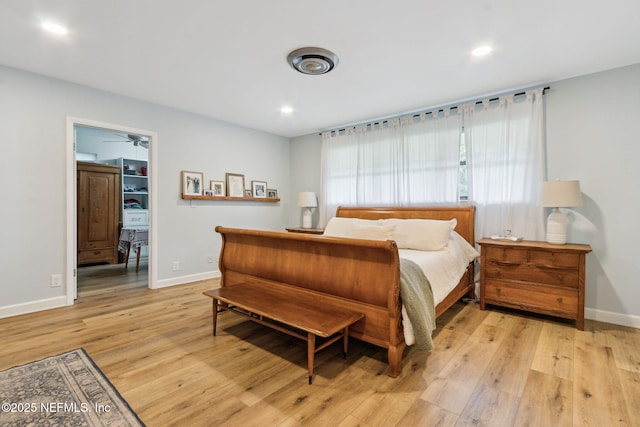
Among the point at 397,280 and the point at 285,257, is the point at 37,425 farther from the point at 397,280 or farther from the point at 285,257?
the point at 397,280

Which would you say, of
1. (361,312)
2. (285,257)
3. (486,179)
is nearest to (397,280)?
(361,312)

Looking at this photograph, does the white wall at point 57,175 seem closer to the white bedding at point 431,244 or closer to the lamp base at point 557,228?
the white bedding at point 431,244

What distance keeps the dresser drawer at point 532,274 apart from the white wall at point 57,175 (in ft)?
12.4

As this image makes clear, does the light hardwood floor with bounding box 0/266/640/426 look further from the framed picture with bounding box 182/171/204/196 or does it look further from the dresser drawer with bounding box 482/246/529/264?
the framed picture with bounding box 182/171/204/196

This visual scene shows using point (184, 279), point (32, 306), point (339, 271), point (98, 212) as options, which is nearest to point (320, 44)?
point (339, 271)

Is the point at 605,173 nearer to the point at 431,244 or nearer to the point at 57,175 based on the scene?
the point at 431,244

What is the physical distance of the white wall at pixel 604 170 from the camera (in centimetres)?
280

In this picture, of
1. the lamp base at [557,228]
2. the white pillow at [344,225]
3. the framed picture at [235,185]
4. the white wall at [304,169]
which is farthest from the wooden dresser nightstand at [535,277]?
the framed picture at [235,185]

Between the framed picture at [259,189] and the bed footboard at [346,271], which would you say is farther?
the framed picture at [259,189]

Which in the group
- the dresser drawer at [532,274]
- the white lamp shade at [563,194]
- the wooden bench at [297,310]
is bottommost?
the wooden bench at [297,310]

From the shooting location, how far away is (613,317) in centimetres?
288

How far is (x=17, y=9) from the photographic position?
6.77 ft

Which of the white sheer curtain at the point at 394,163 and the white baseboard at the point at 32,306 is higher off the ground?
the white sheer curtain at the point at 394,163

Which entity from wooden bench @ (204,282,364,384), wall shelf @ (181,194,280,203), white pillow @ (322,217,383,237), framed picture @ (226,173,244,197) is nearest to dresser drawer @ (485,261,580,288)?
white pillow @ (322,217,383,237)
